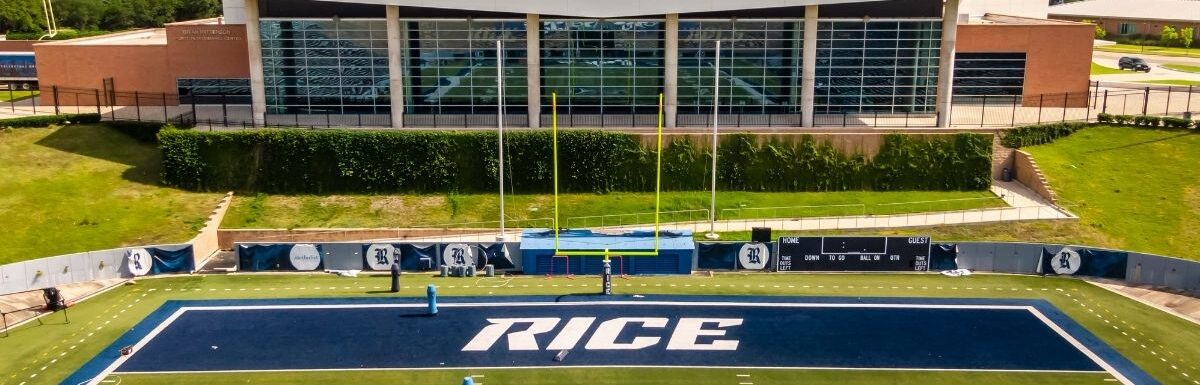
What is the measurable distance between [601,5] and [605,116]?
700 cm

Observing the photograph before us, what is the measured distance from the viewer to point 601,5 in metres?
52.2

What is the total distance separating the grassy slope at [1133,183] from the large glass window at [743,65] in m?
14.1

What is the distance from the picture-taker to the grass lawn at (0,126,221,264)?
4322cm

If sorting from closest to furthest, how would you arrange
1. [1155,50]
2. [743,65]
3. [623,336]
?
[623,336]
[743,65]
[1155,50]

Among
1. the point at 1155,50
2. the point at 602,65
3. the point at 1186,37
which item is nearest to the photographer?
the point at 602,65

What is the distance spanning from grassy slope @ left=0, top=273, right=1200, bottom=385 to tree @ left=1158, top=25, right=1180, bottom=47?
83304mm

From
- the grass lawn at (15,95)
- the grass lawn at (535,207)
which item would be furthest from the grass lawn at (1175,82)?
the grass lawn at (15,95)

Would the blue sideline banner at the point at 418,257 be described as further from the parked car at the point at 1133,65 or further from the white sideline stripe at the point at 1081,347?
the parked car at the point at 1133,65

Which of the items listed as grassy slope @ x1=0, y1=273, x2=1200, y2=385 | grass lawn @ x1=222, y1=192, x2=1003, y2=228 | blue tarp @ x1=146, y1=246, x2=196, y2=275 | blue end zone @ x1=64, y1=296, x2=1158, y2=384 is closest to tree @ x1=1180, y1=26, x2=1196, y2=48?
grass lawn @ x1=222, y1=192, x2=1003, y2=228

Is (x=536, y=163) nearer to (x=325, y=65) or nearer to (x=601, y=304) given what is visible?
(x=325, y=65)

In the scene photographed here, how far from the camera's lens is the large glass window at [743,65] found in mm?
55125

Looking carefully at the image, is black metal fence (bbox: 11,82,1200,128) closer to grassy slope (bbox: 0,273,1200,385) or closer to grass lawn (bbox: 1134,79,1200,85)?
grass lawn (bbox: 1134,79,1200,85)

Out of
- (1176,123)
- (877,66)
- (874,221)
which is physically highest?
(877,66)

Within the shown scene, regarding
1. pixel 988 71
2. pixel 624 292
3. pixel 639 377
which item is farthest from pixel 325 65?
pixel 988 71
